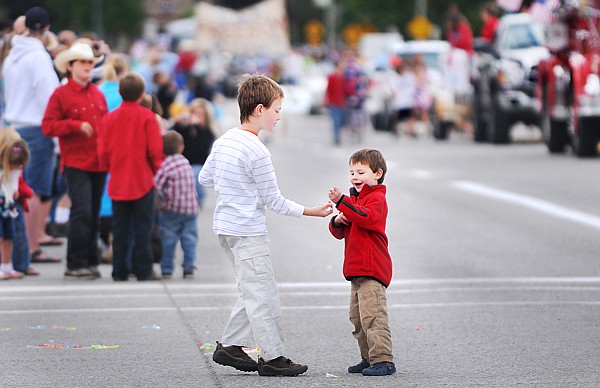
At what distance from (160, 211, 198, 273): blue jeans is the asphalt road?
0.84 feet

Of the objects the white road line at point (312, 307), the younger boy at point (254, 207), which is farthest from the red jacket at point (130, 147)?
the younger boy at point (254, 207)

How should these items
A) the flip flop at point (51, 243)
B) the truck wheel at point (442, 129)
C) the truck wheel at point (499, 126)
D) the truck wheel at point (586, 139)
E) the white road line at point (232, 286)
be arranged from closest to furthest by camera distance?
the white road line at point (232, 286) → the flip flop at point (51, 243) → the truck wheel at point (586, 139) → the truck wheel at point (499, 126) → the truck wheel at point (442, 129)

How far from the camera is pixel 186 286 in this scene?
1184cm

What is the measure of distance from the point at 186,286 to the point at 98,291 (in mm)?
673

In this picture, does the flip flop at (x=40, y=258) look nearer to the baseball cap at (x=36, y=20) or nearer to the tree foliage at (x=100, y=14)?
the baseball cap at (x=36, y=20)

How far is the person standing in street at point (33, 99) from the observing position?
43.6 feet

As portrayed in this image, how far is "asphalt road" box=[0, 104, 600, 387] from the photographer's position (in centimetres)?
802

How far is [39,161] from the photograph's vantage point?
13.7 m

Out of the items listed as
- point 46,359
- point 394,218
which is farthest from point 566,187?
point 46,359

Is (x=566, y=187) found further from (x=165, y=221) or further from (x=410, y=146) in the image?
(x=410, y=146)

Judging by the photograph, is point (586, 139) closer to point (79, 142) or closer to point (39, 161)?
point (39, 161)

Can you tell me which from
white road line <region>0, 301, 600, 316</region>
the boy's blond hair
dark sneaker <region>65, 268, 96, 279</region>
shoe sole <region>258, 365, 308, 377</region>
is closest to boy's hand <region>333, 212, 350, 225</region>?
shoe sole <region>258, 365, 308, 377</region>

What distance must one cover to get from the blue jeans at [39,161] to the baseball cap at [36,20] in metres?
0.85

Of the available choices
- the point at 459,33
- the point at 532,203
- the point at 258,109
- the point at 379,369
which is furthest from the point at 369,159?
the point at 459,33
